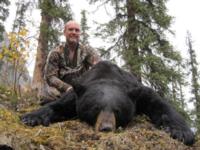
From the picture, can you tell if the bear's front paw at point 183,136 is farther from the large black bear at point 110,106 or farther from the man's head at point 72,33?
the man's head at point 72,33

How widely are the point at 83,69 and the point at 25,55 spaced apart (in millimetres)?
3037

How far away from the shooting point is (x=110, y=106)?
14.7ft

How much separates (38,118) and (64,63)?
6.69 ft

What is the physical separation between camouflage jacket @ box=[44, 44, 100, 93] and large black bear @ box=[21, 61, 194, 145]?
115cm

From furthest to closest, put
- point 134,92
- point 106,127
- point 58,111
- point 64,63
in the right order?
point 64,63 < point 58,111 < point 134,92 < point 106,127

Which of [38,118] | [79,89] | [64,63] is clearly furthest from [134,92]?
[64,63]

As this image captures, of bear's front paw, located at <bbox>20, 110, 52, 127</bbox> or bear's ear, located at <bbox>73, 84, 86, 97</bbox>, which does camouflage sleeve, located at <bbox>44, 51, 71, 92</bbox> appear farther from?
bear's ear, located at <bbox>73, 84, 86, 97</bbox>

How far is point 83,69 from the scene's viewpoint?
707 centimetres

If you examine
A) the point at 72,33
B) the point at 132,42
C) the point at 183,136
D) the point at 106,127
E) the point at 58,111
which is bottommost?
the point at 183,136

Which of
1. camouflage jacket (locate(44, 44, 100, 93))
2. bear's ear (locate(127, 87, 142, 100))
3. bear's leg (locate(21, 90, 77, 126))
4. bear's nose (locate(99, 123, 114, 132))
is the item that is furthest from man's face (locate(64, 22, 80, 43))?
bear's nose (locate(99, 123, 114, 132))

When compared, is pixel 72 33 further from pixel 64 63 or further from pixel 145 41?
pixel 145 41

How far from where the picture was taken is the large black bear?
4461 mm

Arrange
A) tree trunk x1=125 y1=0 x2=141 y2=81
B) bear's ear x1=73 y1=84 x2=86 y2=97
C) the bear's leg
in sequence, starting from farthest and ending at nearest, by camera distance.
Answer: tree trunk x1=125 y1=0 x2=141 y2=81, the bear's leg, bear's ear x1=73 y1=84 x2=86 y2=97

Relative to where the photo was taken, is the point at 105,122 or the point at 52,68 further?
the point at 52,68
